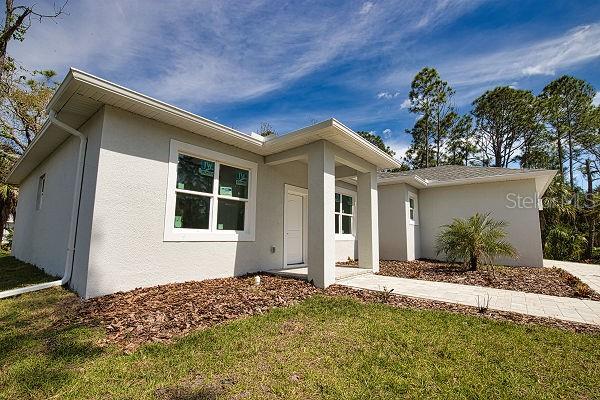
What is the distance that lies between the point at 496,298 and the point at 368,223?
3.76 meters

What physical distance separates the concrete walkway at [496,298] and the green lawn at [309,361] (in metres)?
1.05

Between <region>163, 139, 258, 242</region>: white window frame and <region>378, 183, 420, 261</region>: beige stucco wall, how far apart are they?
669 cm

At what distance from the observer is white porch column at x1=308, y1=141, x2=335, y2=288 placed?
6.31m

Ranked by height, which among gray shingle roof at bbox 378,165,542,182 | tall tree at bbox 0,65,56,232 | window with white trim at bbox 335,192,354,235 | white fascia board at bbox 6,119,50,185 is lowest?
window with white trim at bbox 335,192,354,235

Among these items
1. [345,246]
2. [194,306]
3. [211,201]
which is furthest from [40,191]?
[345,246]

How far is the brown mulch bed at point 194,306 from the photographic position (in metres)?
3.53

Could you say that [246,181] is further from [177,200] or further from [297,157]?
[177,200]

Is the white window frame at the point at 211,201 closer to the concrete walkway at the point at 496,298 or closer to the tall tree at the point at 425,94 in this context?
the concrete walkway at the point at 496,298

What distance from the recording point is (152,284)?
17.5 ft

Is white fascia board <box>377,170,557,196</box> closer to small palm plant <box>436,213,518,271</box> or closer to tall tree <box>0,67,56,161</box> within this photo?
small palm plant <box>436,213,518,271</box>

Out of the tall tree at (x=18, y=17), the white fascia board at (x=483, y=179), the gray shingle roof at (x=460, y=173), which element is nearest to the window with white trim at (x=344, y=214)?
the white fascia board at (x=483, y=179)

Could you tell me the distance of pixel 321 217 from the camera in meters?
6.39

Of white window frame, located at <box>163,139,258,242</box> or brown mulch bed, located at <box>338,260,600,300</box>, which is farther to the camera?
brown mulch bed, located at <box>338,260,600,300</box>

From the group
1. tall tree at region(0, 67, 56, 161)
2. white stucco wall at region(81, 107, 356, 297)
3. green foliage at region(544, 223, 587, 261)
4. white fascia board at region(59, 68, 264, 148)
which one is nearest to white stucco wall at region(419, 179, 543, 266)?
green foliage at region(544, 223, 587, 261)
